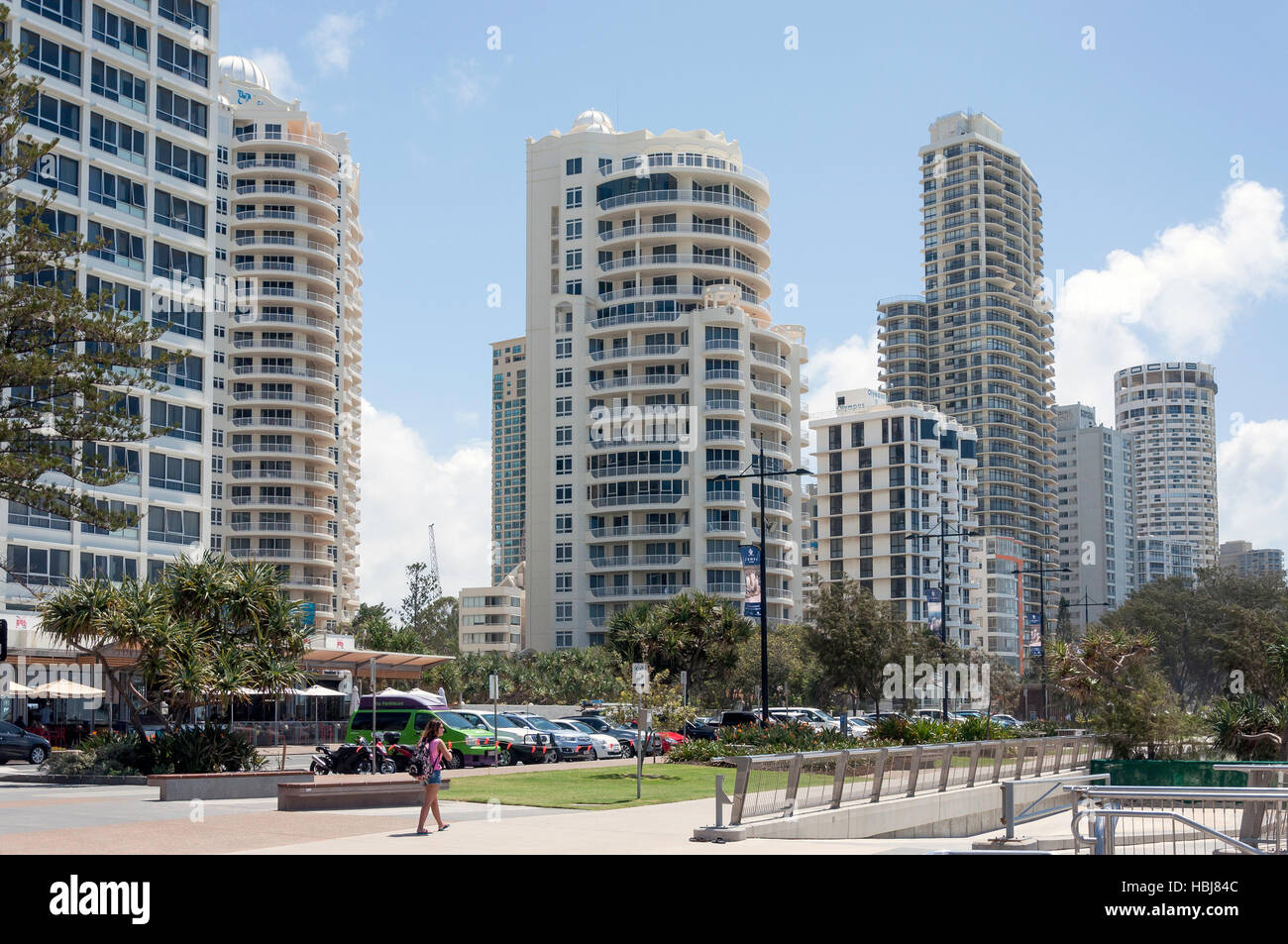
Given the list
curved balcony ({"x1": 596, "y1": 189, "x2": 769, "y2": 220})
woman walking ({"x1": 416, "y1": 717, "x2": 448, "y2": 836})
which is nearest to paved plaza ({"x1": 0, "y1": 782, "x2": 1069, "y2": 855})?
woman walking ({"x1": 416, "y1": 717, "x2": 448, "y2": 836})

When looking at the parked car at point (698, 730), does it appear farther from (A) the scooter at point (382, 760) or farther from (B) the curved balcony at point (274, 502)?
(B) the curved balcony at point (274, 502)

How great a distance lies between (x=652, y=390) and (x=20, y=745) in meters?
69.3

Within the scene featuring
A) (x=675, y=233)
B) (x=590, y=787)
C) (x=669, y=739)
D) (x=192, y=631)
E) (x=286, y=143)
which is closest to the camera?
(x=590, y=787)

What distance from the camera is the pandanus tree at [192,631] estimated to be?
31547mm

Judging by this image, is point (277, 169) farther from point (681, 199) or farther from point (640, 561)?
point (640, 561)

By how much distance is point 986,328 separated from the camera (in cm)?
18012

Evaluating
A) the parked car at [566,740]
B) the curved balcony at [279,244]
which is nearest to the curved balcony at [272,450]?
the curved balcony at [279,244]

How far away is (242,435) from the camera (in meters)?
107

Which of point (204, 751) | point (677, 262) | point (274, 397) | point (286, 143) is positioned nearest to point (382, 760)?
point (204, 751)

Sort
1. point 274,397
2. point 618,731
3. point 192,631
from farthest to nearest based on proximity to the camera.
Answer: point 274,397 < point 618,731 < point 192,631

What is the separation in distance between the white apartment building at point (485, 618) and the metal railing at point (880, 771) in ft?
422

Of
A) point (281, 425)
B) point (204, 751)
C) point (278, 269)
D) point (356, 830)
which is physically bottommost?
point (204, 751)
